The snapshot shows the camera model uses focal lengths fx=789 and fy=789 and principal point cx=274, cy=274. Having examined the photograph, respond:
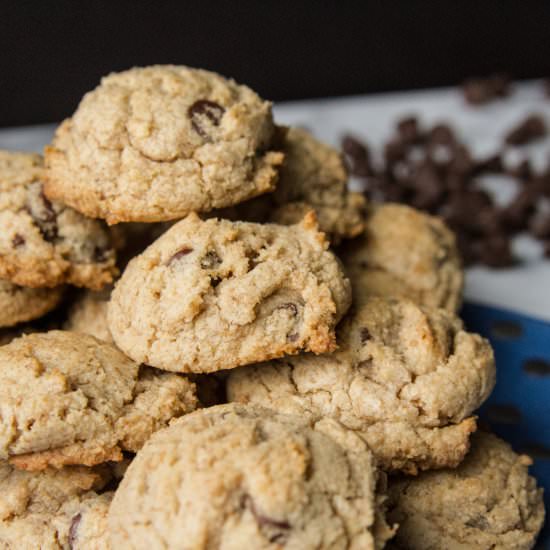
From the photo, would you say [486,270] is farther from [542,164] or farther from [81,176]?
[81,176]

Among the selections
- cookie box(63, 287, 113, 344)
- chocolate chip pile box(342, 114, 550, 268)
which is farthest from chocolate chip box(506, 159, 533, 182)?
cookie box(63, 287, 113, 344)

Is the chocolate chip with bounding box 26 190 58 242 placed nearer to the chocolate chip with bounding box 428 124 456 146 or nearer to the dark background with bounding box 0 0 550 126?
the chocolate chip with bounding box 428 124 456 146

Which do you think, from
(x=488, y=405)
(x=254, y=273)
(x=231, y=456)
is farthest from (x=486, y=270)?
(x=231, y=456)

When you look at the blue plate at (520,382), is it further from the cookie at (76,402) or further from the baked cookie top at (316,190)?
the cookie at (76,402)

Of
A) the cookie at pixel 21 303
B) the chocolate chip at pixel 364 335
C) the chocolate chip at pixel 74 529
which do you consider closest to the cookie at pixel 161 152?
the cookie at pixel 21 303

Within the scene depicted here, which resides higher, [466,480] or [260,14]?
[260,14]

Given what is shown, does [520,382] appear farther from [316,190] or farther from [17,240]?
[17,240]
